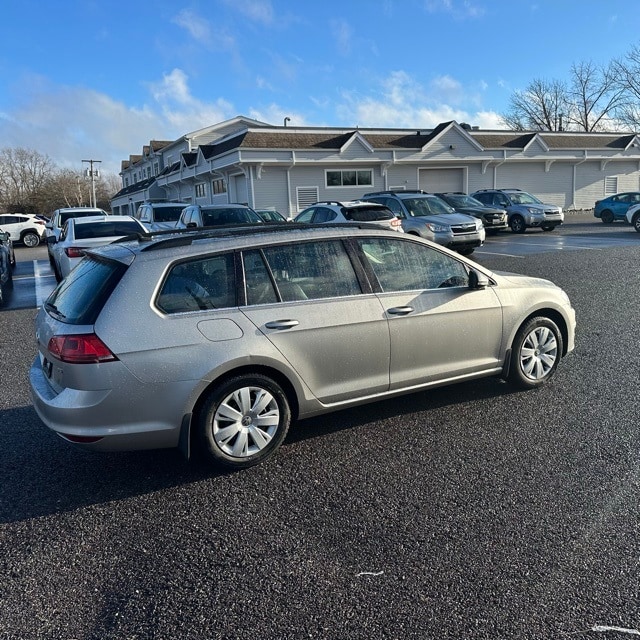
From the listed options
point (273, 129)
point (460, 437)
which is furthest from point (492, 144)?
point (460, 437)

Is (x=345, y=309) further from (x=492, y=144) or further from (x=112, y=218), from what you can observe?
(x=492, y=144)

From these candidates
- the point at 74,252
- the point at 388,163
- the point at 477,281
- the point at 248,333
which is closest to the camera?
the point at 248,333

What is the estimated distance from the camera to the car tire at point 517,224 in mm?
23359

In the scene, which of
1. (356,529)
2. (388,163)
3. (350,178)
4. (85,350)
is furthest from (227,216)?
(388,163)

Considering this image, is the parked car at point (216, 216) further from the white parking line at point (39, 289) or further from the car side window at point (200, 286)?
the car side window at point (200, 286)

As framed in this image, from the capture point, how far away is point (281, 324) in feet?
12.9

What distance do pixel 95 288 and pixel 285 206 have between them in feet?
86.6

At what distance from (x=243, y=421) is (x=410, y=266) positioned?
1.86 meters

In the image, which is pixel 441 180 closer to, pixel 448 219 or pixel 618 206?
pixel 618 206

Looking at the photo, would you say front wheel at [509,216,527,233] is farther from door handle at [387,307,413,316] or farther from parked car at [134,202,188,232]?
door handle at [387,307,413,316]

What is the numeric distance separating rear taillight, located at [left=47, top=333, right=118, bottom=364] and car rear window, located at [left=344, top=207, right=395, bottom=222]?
10.9 metres

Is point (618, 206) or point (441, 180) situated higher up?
point (441, 180)

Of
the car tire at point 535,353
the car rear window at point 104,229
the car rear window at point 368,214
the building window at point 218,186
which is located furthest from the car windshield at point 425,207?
the building window at point 218,186

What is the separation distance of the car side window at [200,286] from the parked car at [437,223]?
1202 cm
